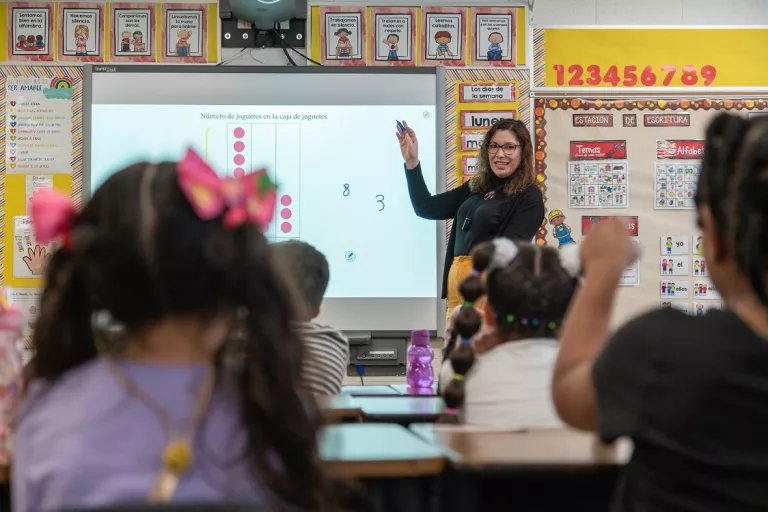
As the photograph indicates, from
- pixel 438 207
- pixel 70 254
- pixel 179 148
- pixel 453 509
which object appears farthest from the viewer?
pixel 179 148

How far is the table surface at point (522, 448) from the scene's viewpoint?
4.18 ft

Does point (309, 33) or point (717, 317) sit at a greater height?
point (309, 33)

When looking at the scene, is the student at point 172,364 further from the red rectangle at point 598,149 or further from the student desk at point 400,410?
the red rectangle at point 598,149

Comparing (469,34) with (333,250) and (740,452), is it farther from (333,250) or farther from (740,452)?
(740,452)

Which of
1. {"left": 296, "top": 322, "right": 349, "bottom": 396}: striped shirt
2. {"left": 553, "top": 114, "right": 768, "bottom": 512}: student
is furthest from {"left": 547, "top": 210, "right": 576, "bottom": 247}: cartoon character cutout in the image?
{"left": 553, "top": 114, "right": 768, "bottom": 512}: student

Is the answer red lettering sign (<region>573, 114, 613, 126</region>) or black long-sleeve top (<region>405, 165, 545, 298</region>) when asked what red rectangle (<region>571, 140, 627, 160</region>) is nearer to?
red lettering sign (<region>573, 114, 613, 126</region>)

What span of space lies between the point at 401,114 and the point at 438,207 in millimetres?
674

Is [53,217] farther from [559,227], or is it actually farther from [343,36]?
[559,227]

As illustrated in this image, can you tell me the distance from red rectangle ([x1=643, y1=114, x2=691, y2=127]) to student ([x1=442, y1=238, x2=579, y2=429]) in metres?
2.85

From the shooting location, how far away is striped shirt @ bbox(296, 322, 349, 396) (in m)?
2.11

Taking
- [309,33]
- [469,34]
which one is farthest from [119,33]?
[469,34]

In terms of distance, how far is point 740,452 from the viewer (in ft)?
3.29

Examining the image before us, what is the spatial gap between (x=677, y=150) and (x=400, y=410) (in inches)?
117

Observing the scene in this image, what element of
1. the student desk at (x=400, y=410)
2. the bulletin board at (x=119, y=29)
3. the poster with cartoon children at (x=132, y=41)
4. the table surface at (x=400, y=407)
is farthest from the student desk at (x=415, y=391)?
the poster with cartoon children at (x=132, y=41)
